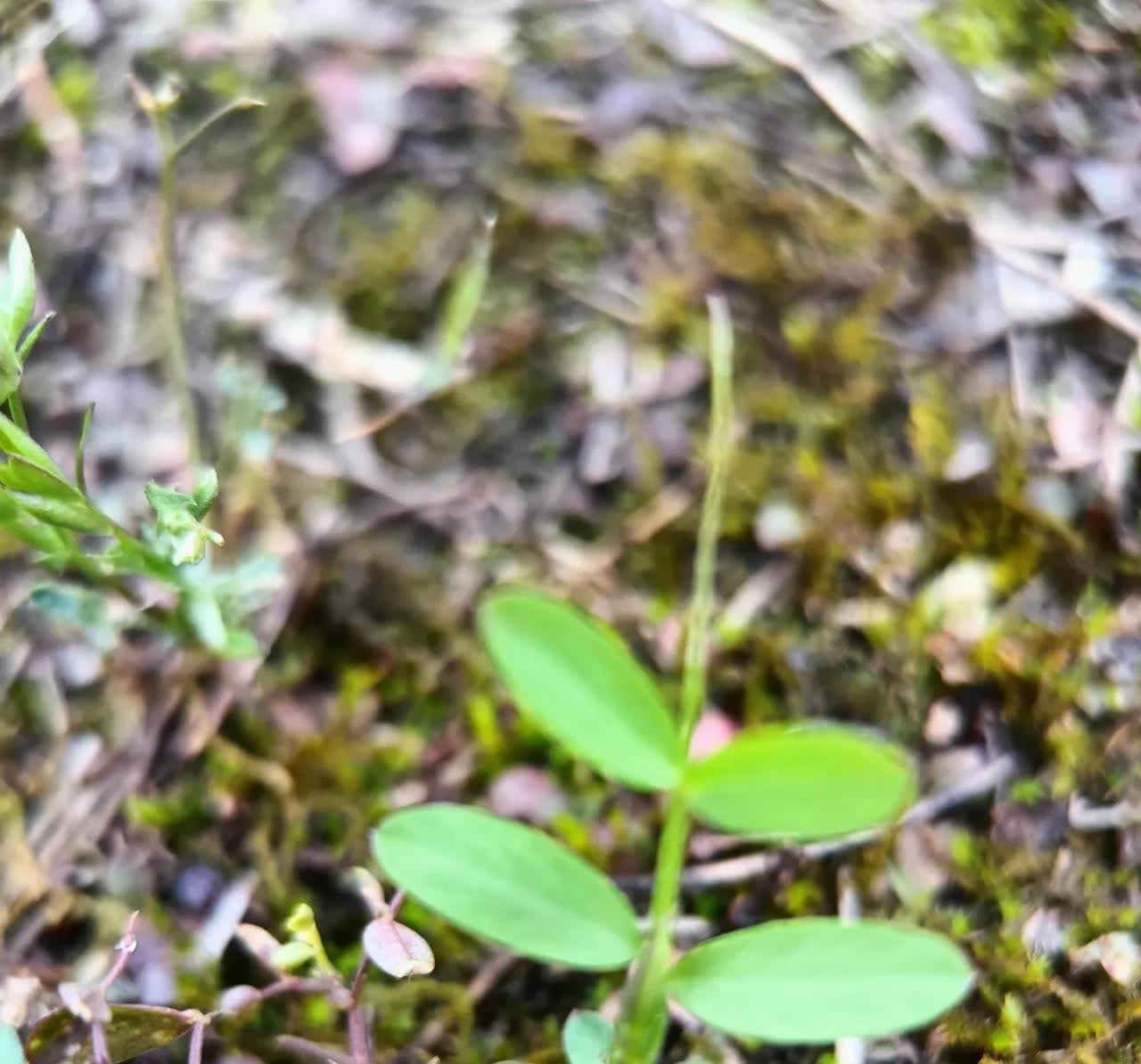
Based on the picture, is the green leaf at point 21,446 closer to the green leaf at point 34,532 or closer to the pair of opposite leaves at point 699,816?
the green leaf at point 34,532

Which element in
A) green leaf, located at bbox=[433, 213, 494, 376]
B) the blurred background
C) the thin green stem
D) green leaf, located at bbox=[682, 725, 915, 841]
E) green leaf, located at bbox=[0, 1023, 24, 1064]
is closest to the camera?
green leaf, located at bbox=[682, 725, 915, 841]

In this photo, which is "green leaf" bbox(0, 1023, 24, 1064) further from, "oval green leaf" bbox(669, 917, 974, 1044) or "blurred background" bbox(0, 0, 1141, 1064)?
"oval green leaf" bbox(669, 917, 974, 1044)

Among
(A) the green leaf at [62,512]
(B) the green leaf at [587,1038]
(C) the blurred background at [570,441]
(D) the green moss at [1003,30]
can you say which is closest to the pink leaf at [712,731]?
(C) the blurred background at [570,441]

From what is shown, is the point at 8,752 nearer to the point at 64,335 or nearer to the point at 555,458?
the point at 64,335

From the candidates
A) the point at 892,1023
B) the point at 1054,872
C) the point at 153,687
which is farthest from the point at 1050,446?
the point at 153,687

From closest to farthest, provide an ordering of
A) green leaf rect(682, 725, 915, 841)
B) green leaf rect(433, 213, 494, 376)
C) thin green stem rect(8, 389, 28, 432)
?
green leaf rect(682, 725, 915, 841)
thin green stem rect(8, 389, 28, 432)
green leaf rect(433, 213, 494, 376)

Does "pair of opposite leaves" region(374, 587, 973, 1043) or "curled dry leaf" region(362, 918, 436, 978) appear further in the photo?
"curled dry leaf" region(362, 918, 436, 978)

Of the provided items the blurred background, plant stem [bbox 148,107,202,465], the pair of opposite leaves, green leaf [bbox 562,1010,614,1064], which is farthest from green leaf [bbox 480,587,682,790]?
plant stem [bbox 148,107,202,465]
